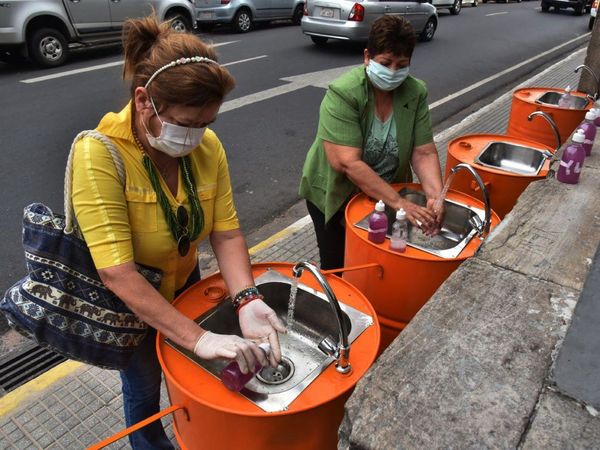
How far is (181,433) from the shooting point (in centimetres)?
168

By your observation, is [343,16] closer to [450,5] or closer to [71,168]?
[450,5]

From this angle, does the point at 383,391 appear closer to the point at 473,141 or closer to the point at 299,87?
the point at 473,141

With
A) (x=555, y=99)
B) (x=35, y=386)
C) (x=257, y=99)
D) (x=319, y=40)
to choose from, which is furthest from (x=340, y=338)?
(x=319, y=40)

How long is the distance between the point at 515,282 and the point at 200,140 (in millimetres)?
1184

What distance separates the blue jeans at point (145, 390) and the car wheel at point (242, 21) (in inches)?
450

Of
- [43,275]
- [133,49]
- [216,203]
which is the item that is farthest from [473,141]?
[43,275]

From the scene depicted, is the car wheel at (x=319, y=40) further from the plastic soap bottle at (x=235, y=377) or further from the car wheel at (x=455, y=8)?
the plastic soap bottle at (x=235, y=377)

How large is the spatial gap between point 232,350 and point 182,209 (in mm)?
533

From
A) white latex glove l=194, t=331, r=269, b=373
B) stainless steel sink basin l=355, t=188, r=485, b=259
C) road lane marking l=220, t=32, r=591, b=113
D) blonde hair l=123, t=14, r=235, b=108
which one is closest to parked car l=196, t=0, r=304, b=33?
road lane marking l=220, t=32, r=591, b=113

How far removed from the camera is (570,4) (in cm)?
2039

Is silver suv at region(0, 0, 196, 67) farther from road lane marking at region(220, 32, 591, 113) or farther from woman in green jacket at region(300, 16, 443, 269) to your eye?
woman in green jacket at region(300, 16, 443, 269)

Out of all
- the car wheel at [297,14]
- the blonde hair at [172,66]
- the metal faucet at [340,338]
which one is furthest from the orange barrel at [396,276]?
the car wheel at [297,14]

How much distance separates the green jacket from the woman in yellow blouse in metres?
0.78

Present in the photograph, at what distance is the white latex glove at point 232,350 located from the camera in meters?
1.43
